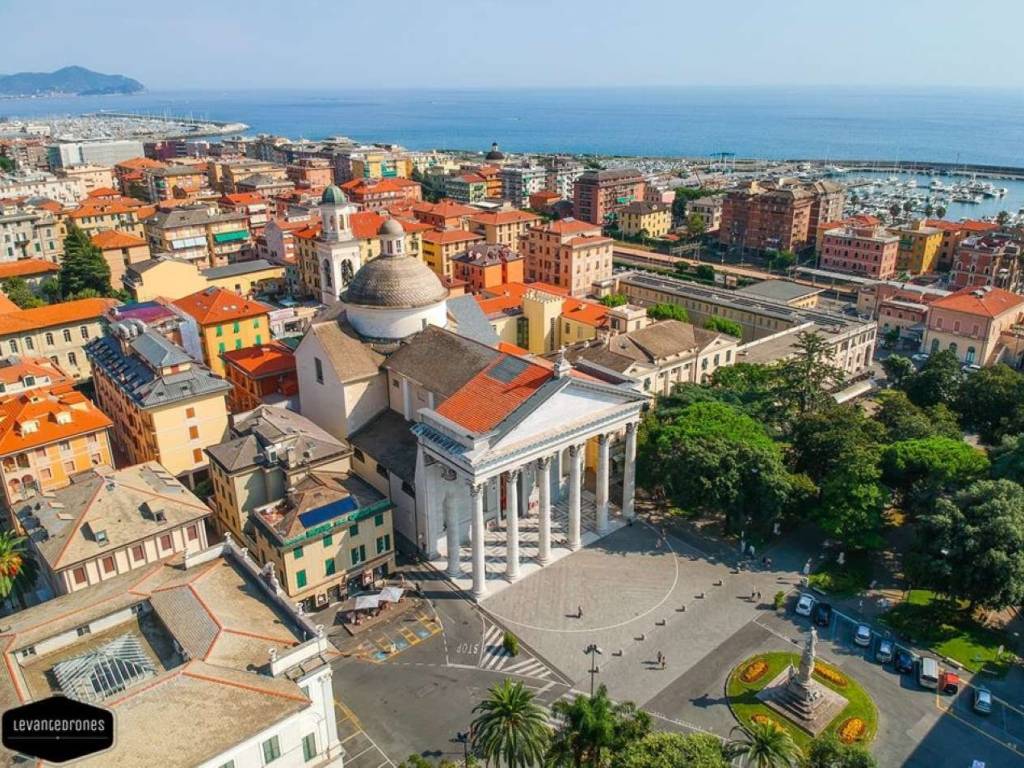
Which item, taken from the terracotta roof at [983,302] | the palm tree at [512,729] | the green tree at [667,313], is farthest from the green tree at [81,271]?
the terracotta roof at [983,302]

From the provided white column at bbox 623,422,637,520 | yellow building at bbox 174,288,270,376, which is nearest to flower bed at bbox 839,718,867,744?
white column at bbox 623,422,637,520

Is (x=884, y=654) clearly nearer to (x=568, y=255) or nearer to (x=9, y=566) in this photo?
(x=9, y=566)

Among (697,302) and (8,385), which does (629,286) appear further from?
(8,385)

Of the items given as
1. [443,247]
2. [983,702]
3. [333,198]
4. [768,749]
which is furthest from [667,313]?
[768,749]

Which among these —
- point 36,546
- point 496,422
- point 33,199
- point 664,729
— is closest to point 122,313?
Answer: point 36,546

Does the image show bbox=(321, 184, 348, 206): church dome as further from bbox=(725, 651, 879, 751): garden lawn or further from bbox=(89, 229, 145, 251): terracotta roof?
bbox=(725, 651, 879, 751): garden lawn
